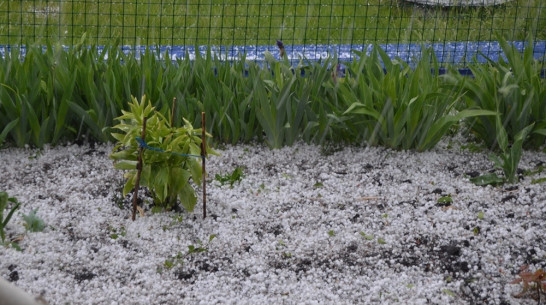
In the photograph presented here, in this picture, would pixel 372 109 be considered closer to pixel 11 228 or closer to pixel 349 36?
pixel 11 228

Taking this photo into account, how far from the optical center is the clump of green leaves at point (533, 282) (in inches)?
94.0

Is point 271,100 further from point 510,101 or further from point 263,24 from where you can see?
point 263,24

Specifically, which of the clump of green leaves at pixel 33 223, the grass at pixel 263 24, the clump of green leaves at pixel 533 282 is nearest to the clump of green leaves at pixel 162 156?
the clump of green leaves at pixel 33 223

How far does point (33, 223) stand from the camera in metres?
2.81

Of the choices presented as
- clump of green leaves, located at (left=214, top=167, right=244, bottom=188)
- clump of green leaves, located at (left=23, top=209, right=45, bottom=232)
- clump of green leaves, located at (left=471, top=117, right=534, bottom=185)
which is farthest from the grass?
clump of green leaves, located at (left=23, top=209, right=45, bottom=232)

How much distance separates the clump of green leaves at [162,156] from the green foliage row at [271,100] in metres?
0.54

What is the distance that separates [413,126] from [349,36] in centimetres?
227

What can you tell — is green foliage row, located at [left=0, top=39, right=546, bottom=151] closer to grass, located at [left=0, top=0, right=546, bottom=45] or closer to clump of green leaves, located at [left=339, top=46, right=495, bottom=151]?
clump of green leaves, located at [left=339, top=46, right=495, bottom=151]

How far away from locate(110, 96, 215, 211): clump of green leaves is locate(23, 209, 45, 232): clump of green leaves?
33 centimetres

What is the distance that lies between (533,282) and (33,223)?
5.89 ft

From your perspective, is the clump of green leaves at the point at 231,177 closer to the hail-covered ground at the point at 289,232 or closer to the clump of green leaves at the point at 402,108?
the hail-covered ground at the point at 289,232

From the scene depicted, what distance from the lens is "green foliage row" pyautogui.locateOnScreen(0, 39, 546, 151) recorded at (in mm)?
3492

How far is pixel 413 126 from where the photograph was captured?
3521 mm

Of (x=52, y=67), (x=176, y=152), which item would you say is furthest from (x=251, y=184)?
(x=52, y=67)
